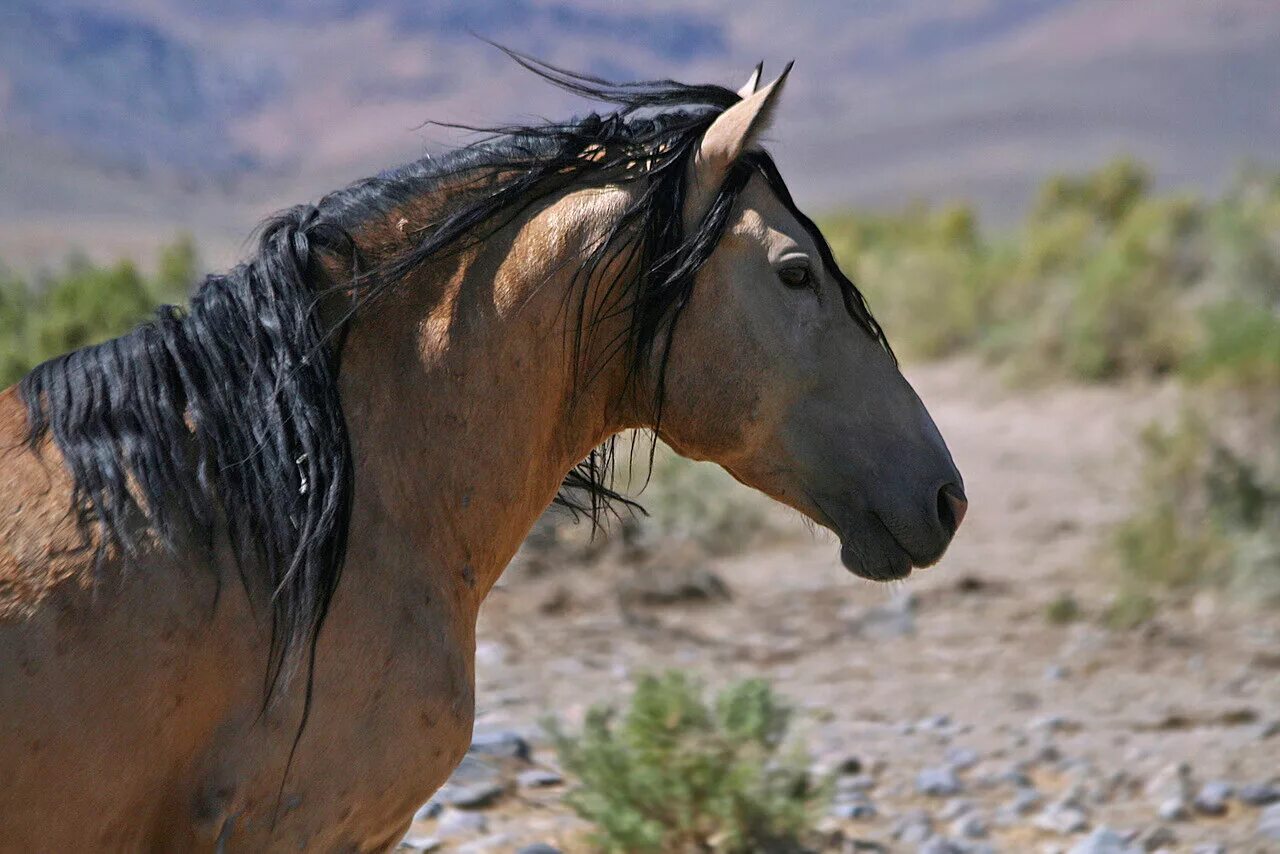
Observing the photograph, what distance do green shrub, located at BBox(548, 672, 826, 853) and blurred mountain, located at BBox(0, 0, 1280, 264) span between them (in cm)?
1667

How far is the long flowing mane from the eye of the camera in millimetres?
2090

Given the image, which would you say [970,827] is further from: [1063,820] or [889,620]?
[889,620]

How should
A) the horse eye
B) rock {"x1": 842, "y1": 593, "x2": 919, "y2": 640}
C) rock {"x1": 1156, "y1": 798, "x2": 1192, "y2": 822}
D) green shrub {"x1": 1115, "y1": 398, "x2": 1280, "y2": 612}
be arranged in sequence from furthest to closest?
green shrub {"x1": 1115, "y1": 398, "x2": 1280, "y2": 612} → rock {"x1": 842, "y1": 593, "x2": 919, "y2": 640} → rock {"x1": 1156, "y1": 798, "x2": 1192, "y2": 822} → the horse eye

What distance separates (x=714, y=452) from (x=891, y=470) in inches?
13.2

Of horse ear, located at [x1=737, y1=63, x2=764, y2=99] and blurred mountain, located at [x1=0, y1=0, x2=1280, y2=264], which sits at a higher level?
blurred mountain, located at [x1=0, y1=0, x2=1280, y2=264]

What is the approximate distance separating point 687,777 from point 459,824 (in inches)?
28.6

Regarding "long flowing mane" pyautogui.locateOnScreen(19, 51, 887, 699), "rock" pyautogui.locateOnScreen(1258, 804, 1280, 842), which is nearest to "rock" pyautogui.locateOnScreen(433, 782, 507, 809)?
"long flowing mane" pyautogui.locateOnScreen(19, 51, 887, 699)

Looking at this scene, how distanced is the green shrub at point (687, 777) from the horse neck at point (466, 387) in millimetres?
1756

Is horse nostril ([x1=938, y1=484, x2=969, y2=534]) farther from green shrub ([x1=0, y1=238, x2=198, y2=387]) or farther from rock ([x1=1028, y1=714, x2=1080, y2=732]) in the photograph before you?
green shrub ([x1=0, y1=238, x2=198, y2=387])

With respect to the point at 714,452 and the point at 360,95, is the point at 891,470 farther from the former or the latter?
the point at 360,95

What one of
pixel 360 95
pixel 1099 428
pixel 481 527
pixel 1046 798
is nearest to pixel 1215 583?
pixel 1046 798

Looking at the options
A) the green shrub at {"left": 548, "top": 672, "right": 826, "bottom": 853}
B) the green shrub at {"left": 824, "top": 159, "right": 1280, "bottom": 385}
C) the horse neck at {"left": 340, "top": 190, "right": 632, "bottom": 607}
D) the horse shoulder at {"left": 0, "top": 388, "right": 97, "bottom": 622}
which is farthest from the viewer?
the green shrub at {"left": 824, "top": 159, "right": 1280, "bottom": 385}

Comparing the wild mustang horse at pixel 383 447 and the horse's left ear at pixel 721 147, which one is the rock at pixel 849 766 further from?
the horse's left ear at pixel 721 147

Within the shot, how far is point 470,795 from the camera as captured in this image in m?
4.03
